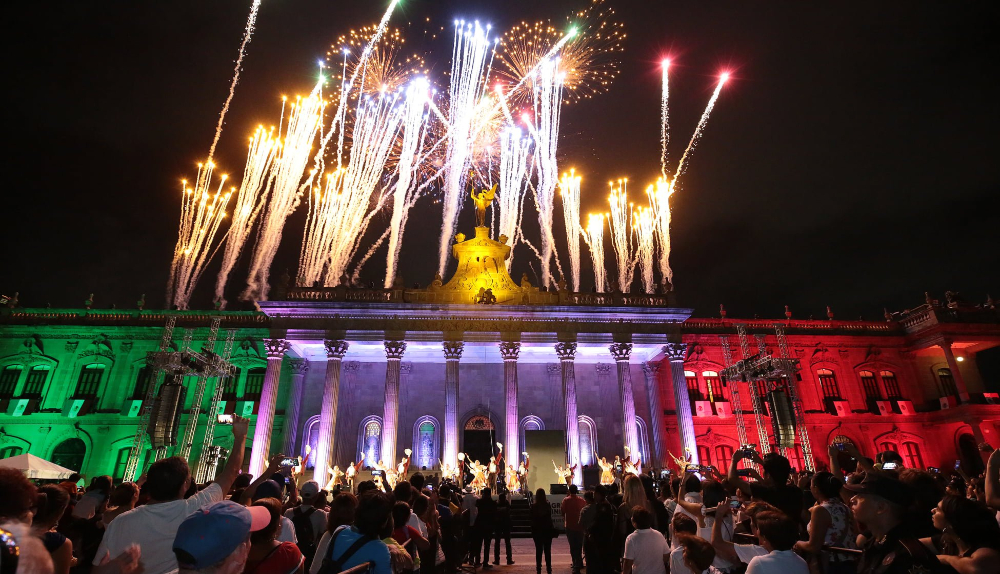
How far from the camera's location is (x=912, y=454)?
3219cm

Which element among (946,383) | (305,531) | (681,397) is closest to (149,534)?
(305,531)

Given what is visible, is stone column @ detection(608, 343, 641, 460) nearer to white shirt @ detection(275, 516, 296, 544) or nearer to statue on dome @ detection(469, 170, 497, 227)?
statue on dome @ detection(469, 170, 497, 227)

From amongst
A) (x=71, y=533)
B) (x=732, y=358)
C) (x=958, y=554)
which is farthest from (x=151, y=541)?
(x=732, y=358)

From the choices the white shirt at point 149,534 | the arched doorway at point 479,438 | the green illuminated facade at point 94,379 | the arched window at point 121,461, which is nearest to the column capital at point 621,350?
the arched doorway at point 479,438

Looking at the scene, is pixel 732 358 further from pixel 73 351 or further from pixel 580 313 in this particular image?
pixel 73 351

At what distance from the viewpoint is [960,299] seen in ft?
111

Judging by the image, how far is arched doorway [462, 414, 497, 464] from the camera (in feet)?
103

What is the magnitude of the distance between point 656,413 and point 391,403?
49.7ft

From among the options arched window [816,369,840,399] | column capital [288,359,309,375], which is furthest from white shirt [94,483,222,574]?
arched window [816,369,840,399]

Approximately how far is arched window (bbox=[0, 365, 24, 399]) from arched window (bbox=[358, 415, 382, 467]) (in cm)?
2047

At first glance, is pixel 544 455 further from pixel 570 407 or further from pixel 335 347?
pixel 335 347

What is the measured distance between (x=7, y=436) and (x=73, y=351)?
5481mm

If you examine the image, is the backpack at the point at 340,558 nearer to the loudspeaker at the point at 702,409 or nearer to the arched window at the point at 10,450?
the loudspeaker at the point at 702,409

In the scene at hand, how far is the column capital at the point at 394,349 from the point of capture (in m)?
27.8
